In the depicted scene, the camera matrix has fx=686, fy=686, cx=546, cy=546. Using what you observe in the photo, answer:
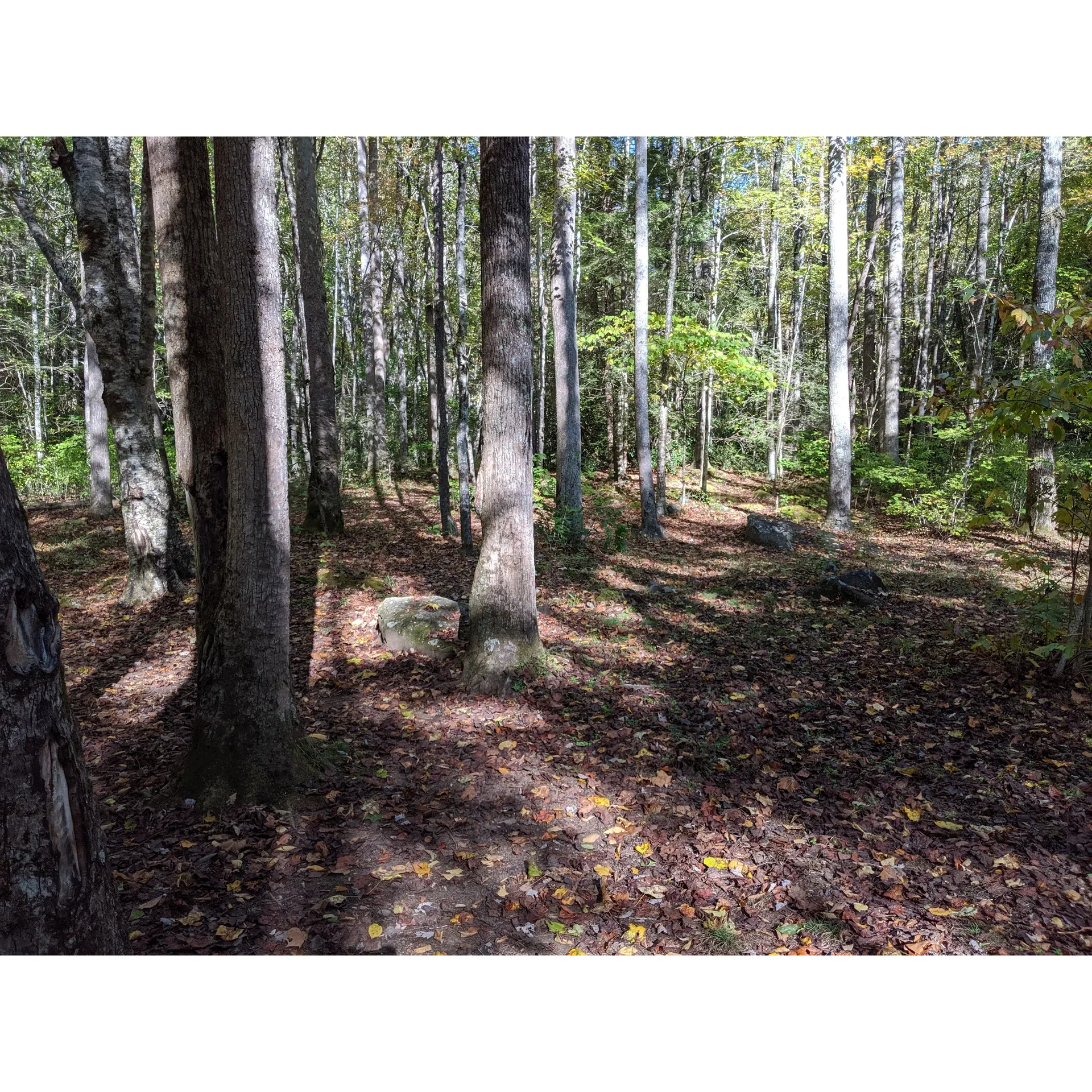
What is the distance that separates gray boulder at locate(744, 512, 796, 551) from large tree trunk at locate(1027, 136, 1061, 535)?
3380 mm

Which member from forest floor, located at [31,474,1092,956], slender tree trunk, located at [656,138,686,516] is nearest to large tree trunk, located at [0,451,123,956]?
forest floor, located at [31,474,1092,956]

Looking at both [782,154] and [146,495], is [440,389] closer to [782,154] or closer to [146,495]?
[146,495]

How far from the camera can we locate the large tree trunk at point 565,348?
34.6 ft

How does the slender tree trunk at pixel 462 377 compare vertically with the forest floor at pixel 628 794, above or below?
above

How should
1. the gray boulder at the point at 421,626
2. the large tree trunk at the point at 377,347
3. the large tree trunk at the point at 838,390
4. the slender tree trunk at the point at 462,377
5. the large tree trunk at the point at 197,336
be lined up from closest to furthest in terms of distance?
the large tree trunk at the point at 197,336, the gray boulder at the point at 421,626, the slender tree trunk at the point at 462,377, the large tree trunk at the point at 838,390, the large tree trunk at the point at 377,347

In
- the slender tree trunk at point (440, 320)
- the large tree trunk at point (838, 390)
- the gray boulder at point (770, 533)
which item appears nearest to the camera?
the slender tree trunk at point (440, 320)

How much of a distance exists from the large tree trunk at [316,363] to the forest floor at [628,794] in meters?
2.80

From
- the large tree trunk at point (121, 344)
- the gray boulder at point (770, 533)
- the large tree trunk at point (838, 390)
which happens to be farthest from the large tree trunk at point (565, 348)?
the large tree trunk at point (121, 344)

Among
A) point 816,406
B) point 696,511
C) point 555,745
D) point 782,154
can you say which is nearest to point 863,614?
point 555,745

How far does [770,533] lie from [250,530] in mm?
9292

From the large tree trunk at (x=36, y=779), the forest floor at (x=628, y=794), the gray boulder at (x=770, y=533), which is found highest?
the large tree trunk at (x=36, y=779)

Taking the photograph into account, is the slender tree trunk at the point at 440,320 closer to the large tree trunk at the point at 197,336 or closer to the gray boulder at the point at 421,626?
the gray boulder at the point at 421,626

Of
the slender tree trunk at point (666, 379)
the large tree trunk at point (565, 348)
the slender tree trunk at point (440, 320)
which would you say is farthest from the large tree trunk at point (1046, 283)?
the slender tree trunk at point (440, 320)

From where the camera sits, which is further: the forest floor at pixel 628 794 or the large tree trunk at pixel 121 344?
the large tree trunk at pixel 121 344
